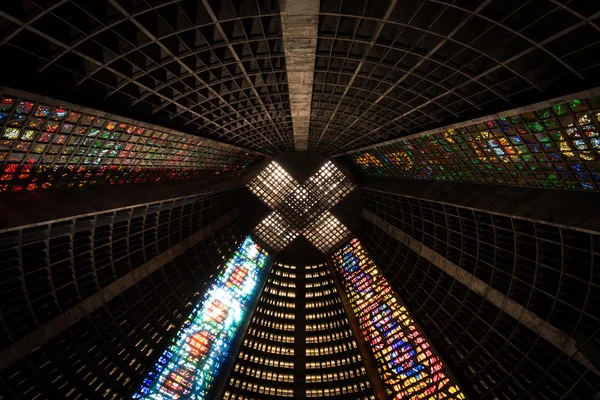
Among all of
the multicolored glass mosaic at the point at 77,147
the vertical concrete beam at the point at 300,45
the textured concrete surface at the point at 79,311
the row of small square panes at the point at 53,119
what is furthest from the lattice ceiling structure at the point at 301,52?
the textured concrete surface at the point at 79,311

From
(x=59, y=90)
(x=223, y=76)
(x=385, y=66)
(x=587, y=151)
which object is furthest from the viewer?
(x=223, y=76)

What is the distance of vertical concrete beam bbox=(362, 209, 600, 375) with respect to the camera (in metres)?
25.6

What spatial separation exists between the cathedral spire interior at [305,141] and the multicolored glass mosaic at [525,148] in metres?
Answer: 0.16

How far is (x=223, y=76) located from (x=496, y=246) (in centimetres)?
3032

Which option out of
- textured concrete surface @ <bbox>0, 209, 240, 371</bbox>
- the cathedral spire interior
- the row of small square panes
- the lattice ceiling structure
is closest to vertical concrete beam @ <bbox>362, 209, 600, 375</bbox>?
the cathedral spire interior

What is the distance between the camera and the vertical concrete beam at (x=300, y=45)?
1681cm

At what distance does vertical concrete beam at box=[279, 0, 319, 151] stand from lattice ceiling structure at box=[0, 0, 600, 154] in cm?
8

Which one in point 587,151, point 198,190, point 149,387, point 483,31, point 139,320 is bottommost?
point 149,387

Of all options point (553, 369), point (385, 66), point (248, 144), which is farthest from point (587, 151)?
point (248, 144)

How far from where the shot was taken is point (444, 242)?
41.6 meters

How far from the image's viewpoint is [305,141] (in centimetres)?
4816

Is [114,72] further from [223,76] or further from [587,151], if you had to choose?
[587,151]

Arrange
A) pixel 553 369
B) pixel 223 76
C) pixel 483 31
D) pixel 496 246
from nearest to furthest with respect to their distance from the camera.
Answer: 1. pixel 483 31
2. pixel 223 76
3. pixel 553 369
4. pixel 496 246

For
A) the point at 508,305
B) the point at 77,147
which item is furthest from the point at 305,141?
the point at 508,305
